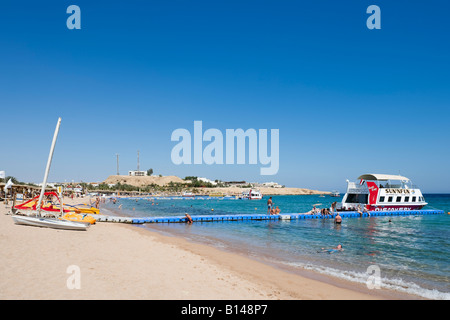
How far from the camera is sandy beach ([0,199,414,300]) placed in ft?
26.9

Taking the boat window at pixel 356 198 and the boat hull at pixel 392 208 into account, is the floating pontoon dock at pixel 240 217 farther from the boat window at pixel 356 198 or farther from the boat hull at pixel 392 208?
the boat window at pixel 356 198

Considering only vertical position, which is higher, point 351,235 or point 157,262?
point 157,262

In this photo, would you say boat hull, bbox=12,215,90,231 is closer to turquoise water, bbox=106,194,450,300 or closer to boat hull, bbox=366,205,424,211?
turquoise water, bbox=106,194,450,300

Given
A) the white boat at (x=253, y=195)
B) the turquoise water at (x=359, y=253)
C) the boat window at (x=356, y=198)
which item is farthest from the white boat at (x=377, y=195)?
the white boat at (x=253, y=195)

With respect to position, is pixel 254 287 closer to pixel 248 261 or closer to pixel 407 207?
pixel 248 261

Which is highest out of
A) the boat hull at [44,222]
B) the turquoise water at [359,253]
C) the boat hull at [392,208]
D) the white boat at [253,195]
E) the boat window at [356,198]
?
the boat hull at [44,222]

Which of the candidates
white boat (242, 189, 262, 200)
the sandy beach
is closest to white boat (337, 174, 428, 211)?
the sandy beach

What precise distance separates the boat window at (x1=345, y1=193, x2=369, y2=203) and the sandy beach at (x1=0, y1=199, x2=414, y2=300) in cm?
3529

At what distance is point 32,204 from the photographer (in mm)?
26047

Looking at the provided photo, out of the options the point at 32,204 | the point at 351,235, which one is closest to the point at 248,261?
the point at 351,235

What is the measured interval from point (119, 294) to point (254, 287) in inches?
174

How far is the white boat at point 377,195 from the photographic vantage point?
43500mm

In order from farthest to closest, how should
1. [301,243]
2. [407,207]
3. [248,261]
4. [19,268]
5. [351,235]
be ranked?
[407,207]
[351,235]
[301,243]
[248,261]
[19,268]

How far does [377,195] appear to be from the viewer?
4450 cm
